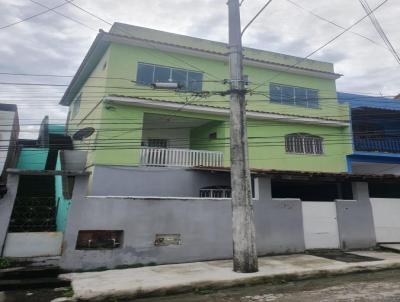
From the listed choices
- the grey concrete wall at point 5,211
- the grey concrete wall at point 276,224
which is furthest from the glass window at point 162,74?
the grey concrete wall at point 5,211

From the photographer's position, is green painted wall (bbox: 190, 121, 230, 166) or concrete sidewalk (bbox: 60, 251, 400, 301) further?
green painted wall (bbox: 190, 121, 230, 166)

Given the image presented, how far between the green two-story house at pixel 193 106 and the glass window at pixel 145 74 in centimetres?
4

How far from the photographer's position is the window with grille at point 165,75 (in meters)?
12.8

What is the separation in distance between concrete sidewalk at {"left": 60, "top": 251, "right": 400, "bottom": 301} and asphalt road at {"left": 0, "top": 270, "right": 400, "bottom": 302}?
19cm

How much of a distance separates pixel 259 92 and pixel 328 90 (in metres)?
4.35

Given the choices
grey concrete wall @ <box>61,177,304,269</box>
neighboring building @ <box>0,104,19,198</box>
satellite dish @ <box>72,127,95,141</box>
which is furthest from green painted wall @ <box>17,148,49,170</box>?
grey concrete wall @ <box>61,177,304,269</box>

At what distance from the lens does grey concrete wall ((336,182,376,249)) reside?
10.9m

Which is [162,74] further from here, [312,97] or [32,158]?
[32,158]

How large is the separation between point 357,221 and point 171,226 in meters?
6.81

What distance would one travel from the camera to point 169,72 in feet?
43.5

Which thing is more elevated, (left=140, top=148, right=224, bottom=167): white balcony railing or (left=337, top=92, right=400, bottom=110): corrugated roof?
(left=337, top=92, right=400, bottom=110): corrugated roof

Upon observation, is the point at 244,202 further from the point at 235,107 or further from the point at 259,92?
the point at 259,92

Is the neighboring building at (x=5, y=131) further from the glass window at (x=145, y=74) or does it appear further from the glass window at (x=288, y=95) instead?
the glass window at (x=288, y=95)

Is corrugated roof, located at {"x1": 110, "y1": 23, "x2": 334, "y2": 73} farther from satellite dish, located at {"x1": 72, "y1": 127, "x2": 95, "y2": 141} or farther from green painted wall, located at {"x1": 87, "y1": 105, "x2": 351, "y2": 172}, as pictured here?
satellite dish, located at {"x1": 72, "y1": 127, "x2": 95, "y2": 141}
